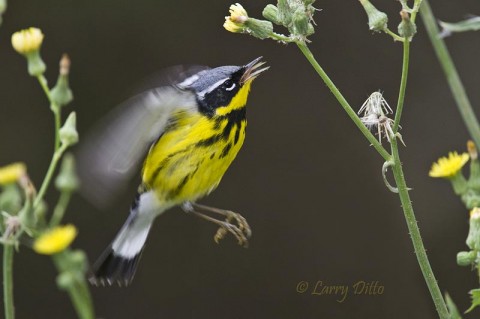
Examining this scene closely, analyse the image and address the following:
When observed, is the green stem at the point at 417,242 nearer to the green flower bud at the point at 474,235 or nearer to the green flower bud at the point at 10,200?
the green flower bud at the point at 474,235

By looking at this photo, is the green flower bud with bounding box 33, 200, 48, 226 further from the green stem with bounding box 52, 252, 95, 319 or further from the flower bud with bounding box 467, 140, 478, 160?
the flower bud with bounding box 467, 140, 478, 160

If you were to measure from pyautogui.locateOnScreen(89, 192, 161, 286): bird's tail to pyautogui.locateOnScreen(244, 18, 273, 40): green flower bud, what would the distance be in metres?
1.08

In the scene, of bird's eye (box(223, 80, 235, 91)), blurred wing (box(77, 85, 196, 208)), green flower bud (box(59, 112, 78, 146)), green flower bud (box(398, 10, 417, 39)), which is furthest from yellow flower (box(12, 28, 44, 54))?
green flower bud (box(398, 10, 417, 39))

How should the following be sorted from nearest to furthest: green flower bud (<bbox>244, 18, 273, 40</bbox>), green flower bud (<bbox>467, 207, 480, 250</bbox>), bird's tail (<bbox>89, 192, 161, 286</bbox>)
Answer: green flower bud (<bbox>467, 207, 480, 250</bbox>)
green flower bud (<bbox>244, 18, 273, 40</bbox>)
bird's tail (<bbox>89, 192, 161, 286</bbox>)

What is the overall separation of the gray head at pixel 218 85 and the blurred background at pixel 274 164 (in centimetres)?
337

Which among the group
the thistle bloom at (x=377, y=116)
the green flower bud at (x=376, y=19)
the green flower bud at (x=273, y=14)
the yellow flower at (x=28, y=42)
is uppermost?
the green flower bud at (x=376, y=19)

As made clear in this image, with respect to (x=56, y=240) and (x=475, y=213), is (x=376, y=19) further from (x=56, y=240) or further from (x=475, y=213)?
(x=56, y=240)

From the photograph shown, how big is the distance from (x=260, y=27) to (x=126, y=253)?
1196 mm

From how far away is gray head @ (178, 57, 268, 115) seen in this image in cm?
306

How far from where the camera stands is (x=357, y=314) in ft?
21.1

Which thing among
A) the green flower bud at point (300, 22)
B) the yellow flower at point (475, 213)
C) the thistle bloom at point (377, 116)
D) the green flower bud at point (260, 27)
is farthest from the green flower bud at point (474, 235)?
the green flower bud at point (260, 27)

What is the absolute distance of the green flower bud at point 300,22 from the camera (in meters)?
2.24

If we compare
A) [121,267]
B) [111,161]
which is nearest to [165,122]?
[111,161]

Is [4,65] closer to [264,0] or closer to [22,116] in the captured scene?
[22,116]
